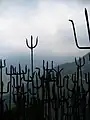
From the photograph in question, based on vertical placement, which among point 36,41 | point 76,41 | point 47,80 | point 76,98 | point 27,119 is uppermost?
point 36,41

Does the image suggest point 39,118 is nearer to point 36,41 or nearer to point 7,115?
point 7,115

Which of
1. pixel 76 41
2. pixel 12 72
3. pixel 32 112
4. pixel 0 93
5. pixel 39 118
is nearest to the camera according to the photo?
pixel 76 41

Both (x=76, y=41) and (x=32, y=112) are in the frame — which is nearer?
(x=76, y=41)

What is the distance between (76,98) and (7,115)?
5.71ft

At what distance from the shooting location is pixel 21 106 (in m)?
6.64

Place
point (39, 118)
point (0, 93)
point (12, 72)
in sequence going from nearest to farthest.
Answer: point (39, 118) < point (0, 93) < point (12, 72)

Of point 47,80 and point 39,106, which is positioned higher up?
point 47,80

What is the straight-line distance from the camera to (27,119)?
7242mm

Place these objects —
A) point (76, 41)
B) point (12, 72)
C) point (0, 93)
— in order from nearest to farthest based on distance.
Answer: point (76, 41), point (0, 93), point (12, 72)

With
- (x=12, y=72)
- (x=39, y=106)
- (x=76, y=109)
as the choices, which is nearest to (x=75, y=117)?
(x=76, y=109)

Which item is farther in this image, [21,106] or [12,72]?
[12,72]

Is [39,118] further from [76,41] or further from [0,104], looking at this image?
[76,41]

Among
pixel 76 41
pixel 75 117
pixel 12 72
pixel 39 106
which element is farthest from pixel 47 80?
pixel 76 41

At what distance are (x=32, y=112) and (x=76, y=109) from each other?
1.04 metres
